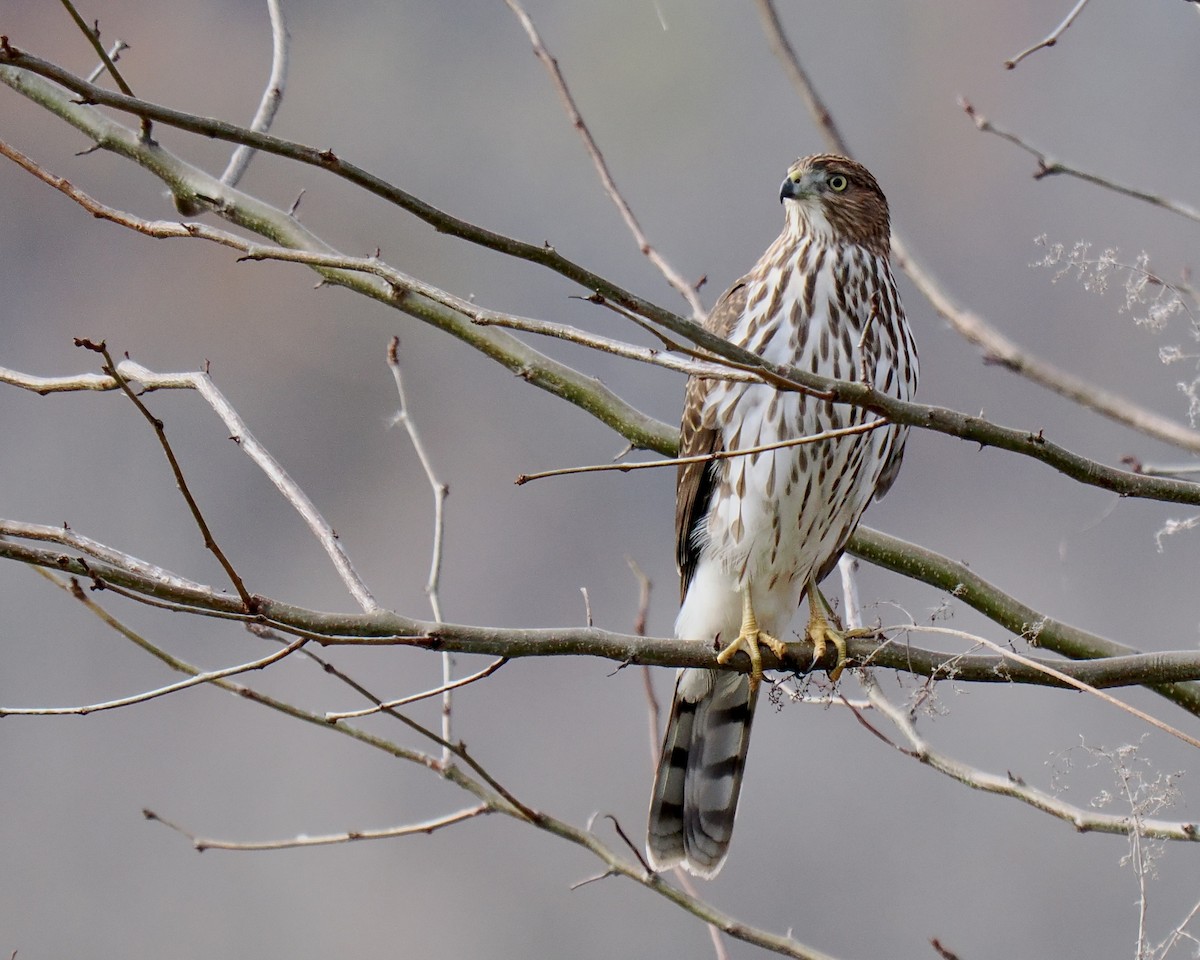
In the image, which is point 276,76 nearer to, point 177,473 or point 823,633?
point 177,473

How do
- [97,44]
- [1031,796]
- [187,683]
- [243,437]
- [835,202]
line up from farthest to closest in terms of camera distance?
[835,202], [1031,796], [243,437], [97,44], [187,683]

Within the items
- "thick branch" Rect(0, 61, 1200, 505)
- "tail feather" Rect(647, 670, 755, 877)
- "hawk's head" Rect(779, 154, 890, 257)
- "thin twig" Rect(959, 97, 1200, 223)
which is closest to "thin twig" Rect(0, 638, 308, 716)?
"thick branch" Rect(0, 61, 1200, 505)

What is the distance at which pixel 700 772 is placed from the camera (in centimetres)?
248

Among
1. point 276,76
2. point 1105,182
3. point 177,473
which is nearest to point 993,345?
point 1105,182

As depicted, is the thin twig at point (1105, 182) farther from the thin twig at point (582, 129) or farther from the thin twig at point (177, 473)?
the thin twig at point (177, 473)

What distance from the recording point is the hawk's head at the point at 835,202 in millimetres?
2277

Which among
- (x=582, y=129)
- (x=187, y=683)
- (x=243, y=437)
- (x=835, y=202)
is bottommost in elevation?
(x=187, y=683)

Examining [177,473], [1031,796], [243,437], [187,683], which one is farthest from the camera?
[1031,796]

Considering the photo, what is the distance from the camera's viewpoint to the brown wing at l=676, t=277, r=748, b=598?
2.14 m

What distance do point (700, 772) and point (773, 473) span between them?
0.67 metres

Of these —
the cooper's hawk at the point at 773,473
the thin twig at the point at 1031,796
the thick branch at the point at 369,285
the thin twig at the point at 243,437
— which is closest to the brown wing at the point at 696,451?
the cooper's hawk at the point at 773,473

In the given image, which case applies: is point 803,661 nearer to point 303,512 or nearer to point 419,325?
point 303,512

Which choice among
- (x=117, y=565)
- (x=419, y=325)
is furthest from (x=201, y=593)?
(x=419, y=325)

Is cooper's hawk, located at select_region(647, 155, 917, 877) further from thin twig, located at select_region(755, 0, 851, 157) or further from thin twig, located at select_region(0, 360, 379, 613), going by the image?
thin twig, located at select_region(0, 360, 379, 613)
